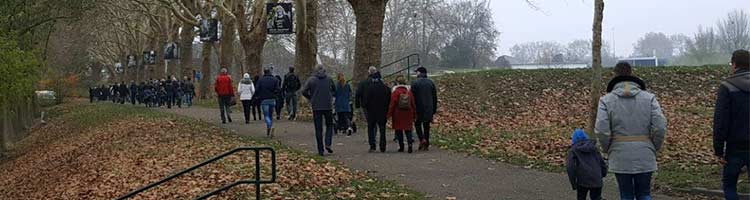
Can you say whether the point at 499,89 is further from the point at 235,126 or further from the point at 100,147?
the point at 100,147

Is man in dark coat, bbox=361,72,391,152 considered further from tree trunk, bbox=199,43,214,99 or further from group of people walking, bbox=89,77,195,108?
tree trunk, bbox=199,43,214,99

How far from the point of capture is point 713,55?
4919cm

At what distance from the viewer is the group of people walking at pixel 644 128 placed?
7.80 metres

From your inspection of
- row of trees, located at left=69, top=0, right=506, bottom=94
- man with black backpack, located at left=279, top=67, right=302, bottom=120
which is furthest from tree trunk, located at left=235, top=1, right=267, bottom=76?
man with black backpack, located at left=279, top=67, right=302, bottom=120

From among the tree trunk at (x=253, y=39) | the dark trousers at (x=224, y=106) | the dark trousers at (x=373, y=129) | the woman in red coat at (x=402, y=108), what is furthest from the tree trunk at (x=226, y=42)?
the woman in red coat at (x=402, y=108)

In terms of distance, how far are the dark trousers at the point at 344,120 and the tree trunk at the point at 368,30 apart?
5.06 ft

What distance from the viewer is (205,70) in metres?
47.7

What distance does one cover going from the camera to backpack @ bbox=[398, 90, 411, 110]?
611 inches

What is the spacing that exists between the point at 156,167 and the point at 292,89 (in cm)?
833

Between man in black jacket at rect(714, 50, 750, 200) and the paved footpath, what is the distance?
2.58m

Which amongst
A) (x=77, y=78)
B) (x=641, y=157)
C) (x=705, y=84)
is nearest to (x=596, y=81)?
(x=641, y=157)

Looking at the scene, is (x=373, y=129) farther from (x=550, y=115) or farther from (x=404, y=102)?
(x=550, y=115)

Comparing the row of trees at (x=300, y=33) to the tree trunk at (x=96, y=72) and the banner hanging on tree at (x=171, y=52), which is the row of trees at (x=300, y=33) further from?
the banner hanging on tree at (x=171, y=52)

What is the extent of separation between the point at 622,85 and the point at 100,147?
2004cm
